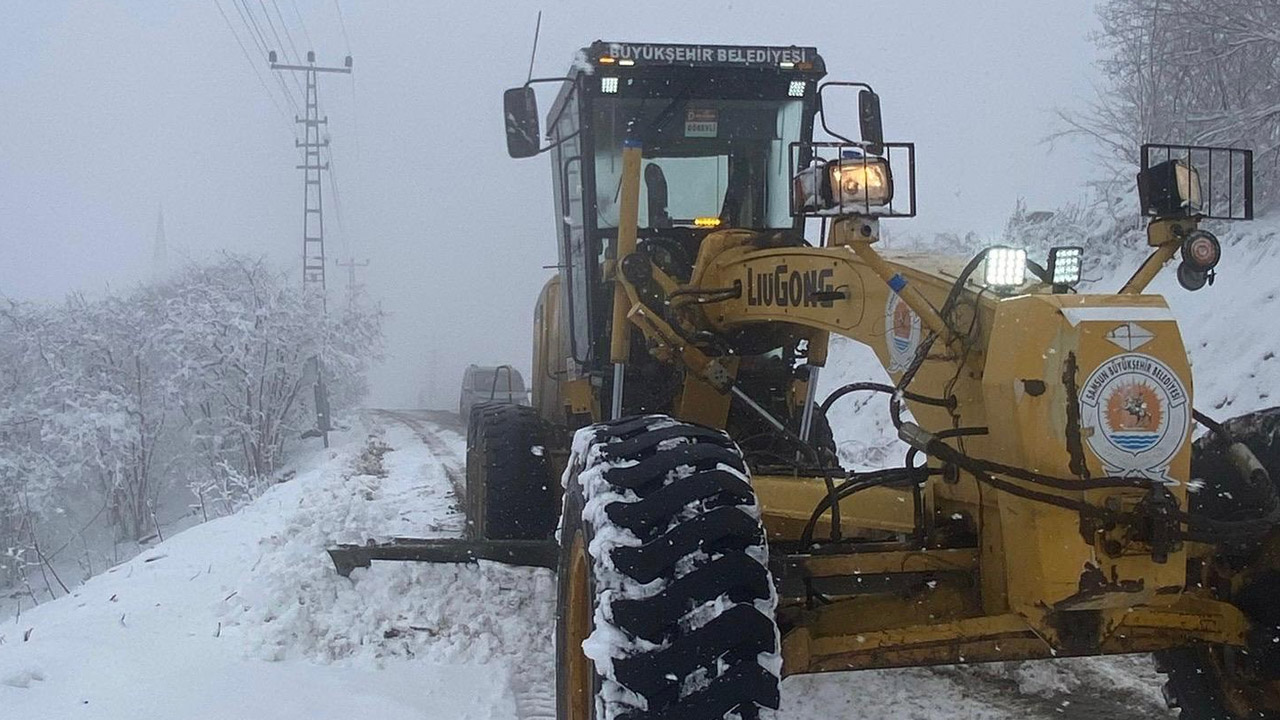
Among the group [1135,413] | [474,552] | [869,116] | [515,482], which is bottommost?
[474,552]

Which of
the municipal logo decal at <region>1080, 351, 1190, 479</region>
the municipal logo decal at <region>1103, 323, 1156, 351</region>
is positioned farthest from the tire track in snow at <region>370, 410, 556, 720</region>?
the municipal logo decal at <region>1103, 323, 1156, 351</region>

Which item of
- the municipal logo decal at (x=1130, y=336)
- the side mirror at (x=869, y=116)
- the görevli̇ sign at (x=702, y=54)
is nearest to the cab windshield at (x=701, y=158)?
the görevli̇ sign at (x=702, y=54)

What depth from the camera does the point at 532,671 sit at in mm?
5191

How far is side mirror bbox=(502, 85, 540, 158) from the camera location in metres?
5.53

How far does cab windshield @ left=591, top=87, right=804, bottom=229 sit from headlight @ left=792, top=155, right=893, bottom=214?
9.27 ft

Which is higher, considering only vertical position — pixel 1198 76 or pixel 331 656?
pixel 1198 76

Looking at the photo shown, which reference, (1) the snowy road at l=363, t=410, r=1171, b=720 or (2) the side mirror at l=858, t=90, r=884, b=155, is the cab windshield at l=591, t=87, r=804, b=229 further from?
(1) the snowy road at l=363, t=410, r=1171, b=720

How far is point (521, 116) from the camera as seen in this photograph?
18.2ft

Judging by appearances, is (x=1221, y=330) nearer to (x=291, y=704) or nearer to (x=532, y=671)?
(x=532, y=671)

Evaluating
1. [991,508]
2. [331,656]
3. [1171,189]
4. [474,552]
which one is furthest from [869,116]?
[331,656]

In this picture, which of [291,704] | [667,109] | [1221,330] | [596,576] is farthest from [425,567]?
[1221,330]

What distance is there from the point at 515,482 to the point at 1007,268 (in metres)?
4.25

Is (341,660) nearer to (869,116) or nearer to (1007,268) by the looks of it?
(869,116)

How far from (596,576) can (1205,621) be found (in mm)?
1869
